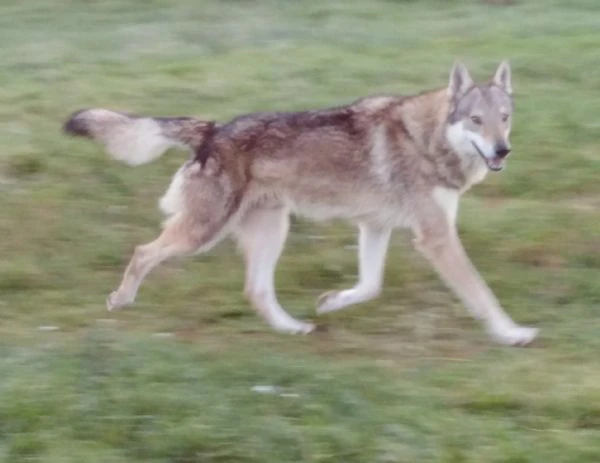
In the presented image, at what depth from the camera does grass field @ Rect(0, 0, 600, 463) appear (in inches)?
197

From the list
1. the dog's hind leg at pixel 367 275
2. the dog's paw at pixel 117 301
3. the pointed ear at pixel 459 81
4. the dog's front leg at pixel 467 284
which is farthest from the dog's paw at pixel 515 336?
the dog's paw at pixel 117 301

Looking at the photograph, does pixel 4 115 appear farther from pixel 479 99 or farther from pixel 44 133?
pixel 479 99

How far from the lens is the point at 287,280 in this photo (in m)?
7.68

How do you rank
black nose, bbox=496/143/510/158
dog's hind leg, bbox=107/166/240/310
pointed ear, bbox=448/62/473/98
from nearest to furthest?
black nose, bbox=496/143/510/158, dog's hind leg, bbox=107/166/240/310, pointed ear, bbox=448/62/473/98

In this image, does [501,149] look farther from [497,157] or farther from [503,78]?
[503,78]

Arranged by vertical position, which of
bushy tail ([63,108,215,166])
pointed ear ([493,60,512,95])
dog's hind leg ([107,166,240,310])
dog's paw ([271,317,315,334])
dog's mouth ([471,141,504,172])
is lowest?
dog's paw ([271,317,315,334])

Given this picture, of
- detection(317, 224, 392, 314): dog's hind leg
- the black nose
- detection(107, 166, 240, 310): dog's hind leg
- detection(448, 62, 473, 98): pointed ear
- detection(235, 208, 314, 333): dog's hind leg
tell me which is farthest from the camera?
detection(317, 224, 392, 314): dog's hind leg

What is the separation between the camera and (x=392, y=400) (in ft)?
17.4

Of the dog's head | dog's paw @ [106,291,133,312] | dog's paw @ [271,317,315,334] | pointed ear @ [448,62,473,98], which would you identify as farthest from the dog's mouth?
dog's paw @ [106,291,133,312]

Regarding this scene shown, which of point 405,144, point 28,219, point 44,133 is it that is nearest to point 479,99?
point 405,144

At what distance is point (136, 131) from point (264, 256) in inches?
40.4

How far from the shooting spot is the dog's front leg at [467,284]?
6.55m

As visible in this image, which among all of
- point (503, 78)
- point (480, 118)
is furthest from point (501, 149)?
point (503, 78)

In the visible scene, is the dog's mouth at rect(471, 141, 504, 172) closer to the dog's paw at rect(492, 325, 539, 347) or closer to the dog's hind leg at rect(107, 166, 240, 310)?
the dog's paw at rect(492, 325, 539, 347)
